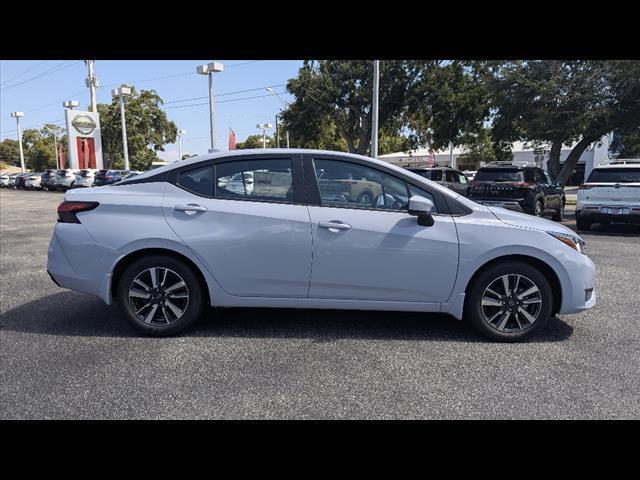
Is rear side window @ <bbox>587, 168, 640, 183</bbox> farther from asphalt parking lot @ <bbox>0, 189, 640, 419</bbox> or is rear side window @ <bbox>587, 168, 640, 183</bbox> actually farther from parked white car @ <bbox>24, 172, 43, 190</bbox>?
parked white car @ <bbox>24, 172, 43, 190</bbox>

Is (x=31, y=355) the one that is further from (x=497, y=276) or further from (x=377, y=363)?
(x=497, y=276)

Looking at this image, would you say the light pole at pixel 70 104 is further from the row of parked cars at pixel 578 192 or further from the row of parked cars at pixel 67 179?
Result: the row of parked cars at pixel 578 192

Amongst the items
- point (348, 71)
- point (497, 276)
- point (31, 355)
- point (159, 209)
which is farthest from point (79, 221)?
point (348, 71)

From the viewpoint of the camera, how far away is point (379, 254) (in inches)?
157

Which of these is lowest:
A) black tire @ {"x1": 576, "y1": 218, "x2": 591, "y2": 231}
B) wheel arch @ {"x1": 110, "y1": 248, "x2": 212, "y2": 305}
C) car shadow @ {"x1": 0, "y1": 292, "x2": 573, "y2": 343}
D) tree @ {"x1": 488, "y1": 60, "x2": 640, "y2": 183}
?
car shadow @ {"x1": 0, "y1": 292, "x2": 573, "y2": 343}

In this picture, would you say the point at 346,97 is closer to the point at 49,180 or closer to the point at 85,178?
the point at 85,178

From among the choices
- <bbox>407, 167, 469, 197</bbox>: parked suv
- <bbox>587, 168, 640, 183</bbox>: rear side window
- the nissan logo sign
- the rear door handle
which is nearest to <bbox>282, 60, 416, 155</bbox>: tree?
<bbox>407, 167, 469, 197</bbox>: parked suv

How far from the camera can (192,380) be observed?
11.0ft

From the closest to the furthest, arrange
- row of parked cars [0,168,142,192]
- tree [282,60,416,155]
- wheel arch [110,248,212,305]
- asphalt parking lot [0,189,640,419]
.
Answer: asphalt parking lot [0,189,640,419], wheel arch [110,248,212,305], tree [282,60,416,155], row of parked cars [0,168,142,192]

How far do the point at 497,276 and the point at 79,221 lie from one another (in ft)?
12.1

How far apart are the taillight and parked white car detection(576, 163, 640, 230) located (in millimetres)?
11115

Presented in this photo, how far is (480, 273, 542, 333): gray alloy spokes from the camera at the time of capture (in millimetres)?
4023
